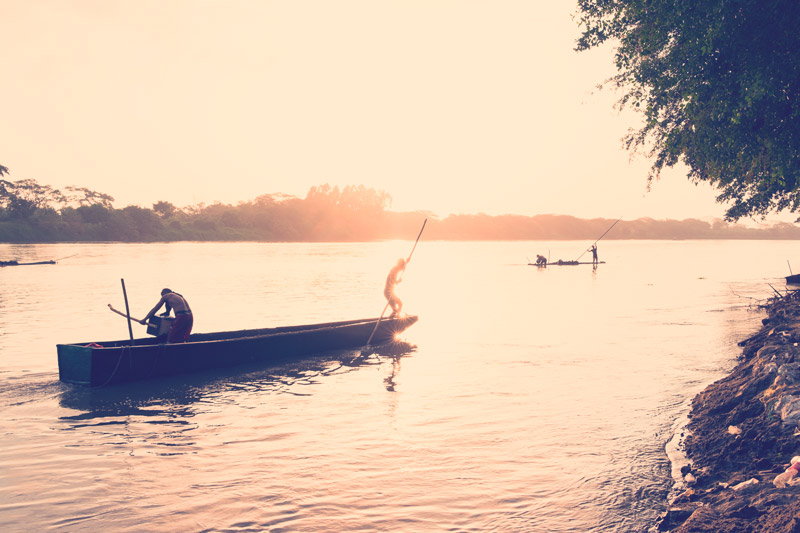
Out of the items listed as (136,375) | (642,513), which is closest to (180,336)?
(136,375)

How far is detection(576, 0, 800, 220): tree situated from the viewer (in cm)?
963

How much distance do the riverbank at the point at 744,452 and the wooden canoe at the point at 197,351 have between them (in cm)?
922

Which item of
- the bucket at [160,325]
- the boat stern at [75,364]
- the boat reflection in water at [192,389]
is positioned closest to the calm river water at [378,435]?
the boat reflection in water at [192,389]

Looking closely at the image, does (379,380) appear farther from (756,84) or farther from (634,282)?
(634,282)

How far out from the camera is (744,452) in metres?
6.79

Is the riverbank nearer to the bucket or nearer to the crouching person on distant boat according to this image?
the crouching person on distant boat

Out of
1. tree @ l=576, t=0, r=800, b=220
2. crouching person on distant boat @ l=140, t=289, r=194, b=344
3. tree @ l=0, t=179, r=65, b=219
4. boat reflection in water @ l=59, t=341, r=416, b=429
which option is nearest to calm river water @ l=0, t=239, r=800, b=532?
boat reflection in water @ l=59, t=341, r=416, b=429

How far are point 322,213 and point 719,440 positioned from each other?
6452 inches

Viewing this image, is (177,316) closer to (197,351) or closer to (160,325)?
(160,325)

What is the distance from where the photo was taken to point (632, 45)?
39.9ft

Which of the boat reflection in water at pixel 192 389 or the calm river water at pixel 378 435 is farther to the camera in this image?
the boat reflection in water at pixel 192 389

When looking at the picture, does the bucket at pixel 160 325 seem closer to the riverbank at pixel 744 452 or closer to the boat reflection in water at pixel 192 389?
the boat reflection in water at pixel 192 389

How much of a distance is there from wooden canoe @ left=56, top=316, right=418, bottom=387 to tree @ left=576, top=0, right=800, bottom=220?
9.46m

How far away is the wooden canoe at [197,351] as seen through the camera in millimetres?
11797
